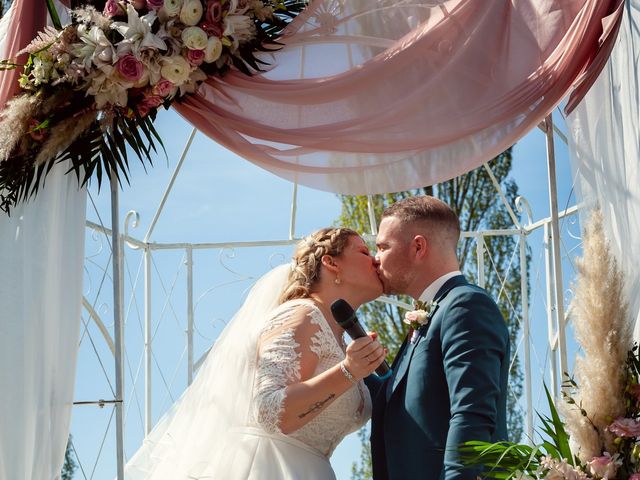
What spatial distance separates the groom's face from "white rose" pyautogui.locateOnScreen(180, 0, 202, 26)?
46.4 inches

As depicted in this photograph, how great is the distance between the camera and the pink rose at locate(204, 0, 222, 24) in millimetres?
4215

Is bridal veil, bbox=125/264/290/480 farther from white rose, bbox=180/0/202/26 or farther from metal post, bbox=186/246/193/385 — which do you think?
metal post, bbox=186/246/193/385

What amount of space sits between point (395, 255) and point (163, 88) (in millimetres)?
1235

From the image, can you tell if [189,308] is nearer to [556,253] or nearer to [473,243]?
[556,253]

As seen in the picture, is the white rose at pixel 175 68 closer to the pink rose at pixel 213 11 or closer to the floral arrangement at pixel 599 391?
the pink rose at pixel 213 11

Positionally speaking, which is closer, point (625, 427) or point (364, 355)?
point (625, 427)

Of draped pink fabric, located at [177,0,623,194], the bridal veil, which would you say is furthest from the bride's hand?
draped pink fabric, located at [177,0,623,194]

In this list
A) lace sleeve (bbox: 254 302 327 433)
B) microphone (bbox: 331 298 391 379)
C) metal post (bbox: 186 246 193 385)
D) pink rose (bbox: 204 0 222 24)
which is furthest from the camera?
metal post (bbox: 186 246 193 385)

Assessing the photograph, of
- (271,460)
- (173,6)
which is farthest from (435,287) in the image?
(173,6)

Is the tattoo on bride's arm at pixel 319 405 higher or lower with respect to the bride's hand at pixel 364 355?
lower

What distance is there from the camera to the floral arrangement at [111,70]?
4.17 m

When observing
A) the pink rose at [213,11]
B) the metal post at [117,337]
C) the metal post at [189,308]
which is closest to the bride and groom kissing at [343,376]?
the metal post at [117,337]

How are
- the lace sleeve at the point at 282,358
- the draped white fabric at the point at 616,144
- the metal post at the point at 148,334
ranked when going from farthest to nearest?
the metal post at the point at 148,334
the lace sleeve at the point at 282,358
the draped white fabric at the point at 616,144

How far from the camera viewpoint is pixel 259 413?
3994 millimetres
